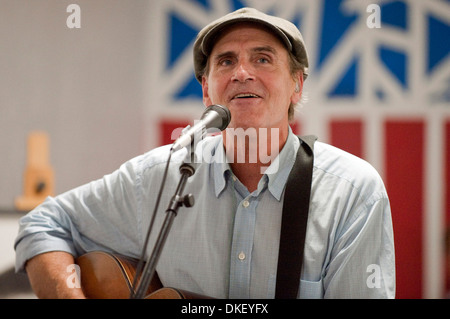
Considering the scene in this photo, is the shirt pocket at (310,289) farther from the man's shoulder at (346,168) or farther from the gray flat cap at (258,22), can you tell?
the gray flat cap at (258,22)

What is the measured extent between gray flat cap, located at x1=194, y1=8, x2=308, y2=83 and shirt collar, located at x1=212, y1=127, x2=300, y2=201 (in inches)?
11.6

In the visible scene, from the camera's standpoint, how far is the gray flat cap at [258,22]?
1.64 m

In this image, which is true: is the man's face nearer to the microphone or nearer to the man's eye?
the man's eye

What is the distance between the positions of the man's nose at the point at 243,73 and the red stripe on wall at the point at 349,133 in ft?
7.11

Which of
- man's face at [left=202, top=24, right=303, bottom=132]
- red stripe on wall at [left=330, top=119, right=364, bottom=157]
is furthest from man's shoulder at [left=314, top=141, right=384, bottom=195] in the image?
red stripe on wall at [left=330, top=119, right=364, bottom=157]

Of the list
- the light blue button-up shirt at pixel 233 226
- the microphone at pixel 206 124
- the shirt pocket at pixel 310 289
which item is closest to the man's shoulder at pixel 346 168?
the light blue button-up shirt at pixel 233 226

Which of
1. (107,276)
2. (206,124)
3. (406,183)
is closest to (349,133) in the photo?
(406,183)

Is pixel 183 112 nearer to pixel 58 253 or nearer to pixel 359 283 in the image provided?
pixel 58 253

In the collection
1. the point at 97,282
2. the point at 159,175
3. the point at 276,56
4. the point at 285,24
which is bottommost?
the point at 97,282

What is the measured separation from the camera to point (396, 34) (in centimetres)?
362

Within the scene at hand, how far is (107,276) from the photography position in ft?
5.02

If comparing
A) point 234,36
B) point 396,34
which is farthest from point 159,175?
point 396,34

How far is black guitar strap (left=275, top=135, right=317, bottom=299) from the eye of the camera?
1.46 metres

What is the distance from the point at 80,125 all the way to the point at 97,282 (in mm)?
2462
